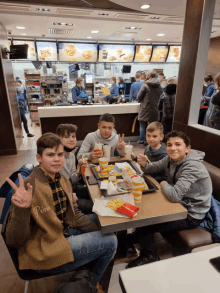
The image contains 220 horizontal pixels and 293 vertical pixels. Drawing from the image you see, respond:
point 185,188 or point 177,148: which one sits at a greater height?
point 177,148

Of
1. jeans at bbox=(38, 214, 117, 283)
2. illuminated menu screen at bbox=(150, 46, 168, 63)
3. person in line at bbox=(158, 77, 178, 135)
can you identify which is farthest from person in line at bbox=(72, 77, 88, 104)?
jeans at bbox=(38, 214, 117, 283)

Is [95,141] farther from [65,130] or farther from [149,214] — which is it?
[149,214]

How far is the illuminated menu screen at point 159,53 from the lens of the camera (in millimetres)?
8109

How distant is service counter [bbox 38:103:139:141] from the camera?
455 centimetres

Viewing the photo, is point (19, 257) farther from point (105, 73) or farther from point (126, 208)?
point (105, 73)

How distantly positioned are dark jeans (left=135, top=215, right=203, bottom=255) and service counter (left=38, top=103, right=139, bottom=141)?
343 cm

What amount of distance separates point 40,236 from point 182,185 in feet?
3.60

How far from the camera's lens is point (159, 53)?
8195 millimetres

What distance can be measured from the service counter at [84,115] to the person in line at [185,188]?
10.5 feet

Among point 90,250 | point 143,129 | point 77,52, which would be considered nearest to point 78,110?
point 143,129

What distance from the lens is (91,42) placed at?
23.9 ft

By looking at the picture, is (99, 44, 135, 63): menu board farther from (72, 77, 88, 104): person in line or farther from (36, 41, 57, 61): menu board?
(72, 77, 88, 104): person in line

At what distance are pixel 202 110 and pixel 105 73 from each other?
7.00 meters

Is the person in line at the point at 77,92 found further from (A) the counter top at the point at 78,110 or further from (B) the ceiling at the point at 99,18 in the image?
(A) the counter top at the point at 78,110
